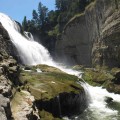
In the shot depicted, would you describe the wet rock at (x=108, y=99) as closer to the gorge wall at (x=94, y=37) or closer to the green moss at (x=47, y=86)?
the green moss at (x=47, y=86)

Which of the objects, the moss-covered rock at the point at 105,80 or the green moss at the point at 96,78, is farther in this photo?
the green moss at the point at 96,78

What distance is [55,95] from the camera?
27062 mm

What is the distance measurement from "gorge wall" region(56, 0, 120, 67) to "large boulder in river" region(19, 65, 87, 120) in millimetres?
20666

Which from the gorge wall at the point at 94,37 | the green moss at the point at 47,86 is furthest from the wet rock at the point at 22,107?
the gorge wall at the point at 94,37

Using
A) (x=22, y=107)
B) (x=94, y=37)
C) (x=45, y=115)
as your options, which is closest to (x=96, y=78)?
(x=94, y=37)

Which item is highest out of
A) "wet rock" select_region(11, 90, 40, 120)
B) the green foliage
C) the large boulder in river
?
the green foliage

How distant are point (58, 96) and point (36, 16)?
7607 centimetres

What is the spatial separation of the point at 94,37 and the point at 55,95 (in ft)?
113

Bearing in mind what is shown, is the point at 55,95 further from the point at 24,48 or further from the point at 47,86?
the point at 24,48

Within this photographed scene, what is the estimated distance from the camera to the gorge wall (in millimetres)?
50844

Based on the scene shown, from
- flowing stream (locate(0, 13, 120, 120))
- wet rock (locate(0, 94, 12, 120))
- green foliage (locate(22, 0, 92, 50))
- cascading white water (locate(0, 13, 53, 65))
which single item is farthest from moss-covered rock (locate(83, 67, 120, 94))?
green foliage (locate(22, 0, 92, 50))

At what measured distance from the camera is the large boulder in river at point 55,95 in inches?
1007

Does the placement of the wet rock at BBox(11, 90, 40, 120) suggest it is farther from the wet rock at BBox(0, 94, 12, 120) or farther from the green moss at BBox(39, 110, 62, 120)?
the wet rock at BBox(0, 94, 12, 120)

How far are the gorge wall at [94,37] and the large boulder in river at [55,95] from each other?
20.7m
